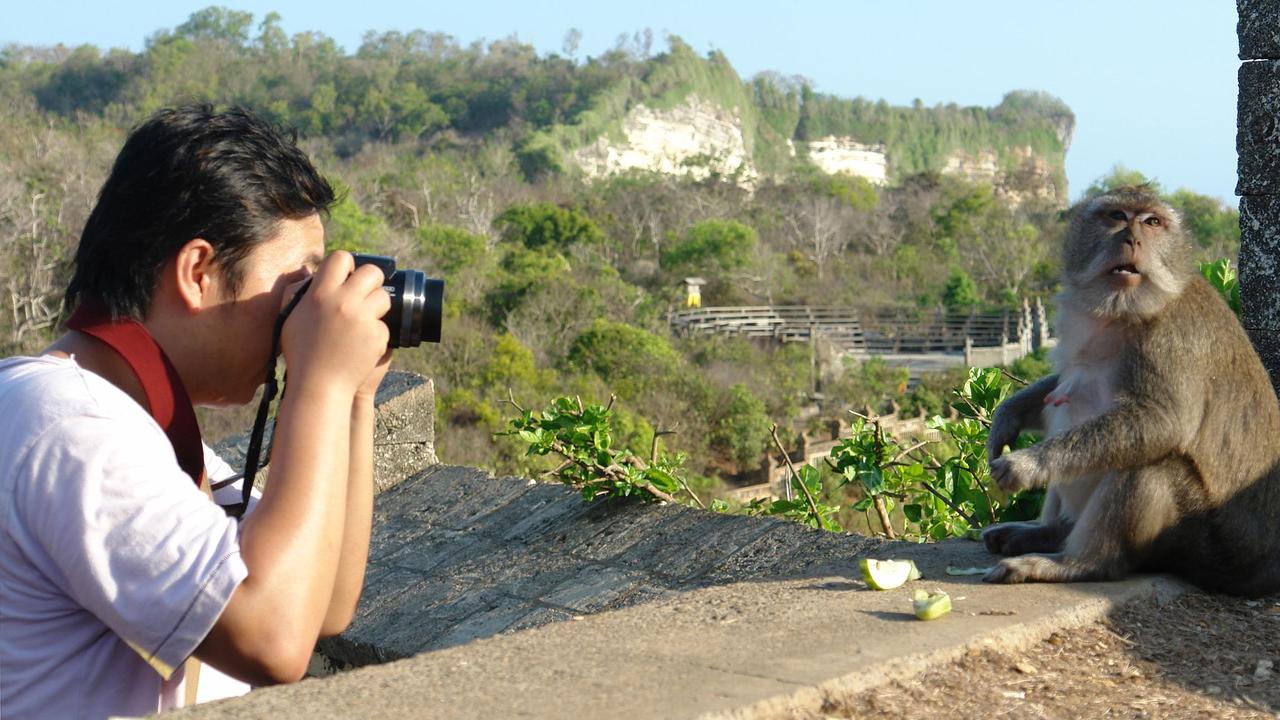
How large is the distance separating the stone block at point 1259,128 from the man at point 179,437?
3.11 meters

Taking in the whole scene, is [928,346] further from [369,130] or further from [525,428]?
[369,130]

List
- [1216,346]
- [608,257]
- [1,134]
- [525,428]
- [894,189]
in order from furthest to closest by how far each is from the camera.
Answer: [894,189] < [608,257] < [1,134] < [525,428] < [1216,346]

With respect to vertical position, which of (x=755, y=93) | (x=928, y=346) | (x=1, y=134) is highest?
(x=755, y=93)

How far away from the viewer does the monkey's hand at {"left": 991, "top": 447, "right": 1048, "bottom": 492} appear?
3.41 meters

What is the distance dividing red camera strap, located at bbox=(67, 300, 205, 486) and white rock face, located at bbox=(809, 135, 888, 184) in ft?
364

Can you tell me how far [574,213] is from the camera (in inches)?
1922

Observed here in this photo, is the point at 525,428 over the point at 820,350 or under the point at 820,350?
over

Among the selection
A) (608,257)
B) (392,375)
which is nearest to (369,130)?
(608,257)

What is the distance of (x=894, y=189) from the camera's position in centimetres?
7500

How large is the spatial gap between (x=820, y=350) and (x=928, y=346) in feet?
21.8

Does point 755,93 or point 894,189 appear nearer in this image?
point 894,189

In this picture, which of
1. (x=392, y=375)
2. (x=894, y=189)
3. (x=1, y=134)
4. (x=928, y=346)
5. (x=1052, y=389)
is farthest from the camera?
(x=894, y=189)

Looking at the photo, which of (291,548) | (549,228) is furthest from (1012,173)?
(291,548)

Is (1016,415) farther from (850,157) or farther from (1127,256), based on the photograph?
(850,157)
